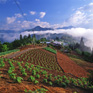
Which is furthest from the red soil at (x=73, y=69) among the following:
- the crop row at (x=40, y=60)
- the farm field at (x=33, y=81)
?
the farm field at (x=33, y=81)

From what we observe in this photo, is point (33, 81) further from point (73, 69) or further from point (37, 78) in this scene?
point (73, 69)

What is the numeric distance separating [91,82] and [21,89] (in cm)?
580

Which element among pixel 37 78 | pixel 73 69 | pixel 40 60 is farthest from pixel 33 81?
pixel 73 69

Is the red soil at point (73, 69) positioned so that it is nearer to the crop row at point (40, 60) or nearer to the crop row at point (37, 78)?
the crop row at point (40, 60)

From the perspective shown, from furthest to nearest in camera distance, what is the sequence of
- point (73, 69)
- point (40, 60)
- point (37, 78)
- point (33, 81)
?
point (40, 60) < point (73, 69) < point (37, 78) < point (33, 81)

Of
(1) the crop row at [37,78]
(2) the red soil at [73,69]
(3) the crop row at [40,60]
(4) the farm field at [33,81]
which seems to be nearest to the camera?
(4) the farm field at [33,81]

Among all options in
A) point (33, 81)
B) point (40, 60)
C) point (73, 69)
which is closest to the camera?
point (33, 81)

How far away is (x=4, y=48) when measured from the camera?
39.7 metres

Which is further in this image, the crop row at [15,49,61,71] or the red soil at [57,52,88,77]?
the crop row at [15,49,61,71]

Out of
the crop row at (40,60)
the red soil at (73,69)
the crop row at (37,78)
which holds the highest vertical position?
the crop row at (37,78)

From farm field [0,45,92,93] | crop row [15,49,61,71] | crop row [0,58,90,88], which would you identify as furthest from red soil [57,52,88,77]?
crop row [0,58,90,88]

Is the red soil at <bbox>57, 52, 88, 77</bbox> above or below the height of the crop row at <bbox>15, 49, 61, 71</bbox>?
below

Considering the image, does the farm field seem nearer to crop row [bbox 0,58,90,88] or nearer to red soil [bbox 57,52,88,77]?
crop row [bbox 0,58,90,88]

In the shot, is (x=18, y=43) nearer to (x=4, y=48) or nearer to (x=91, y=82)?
(x=4, y=48)
